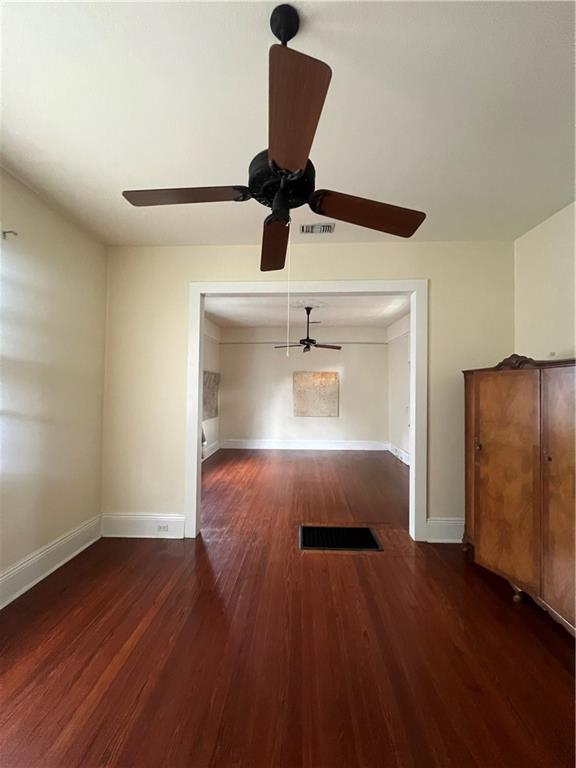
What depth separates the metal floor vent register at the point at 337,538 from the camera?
108 inches

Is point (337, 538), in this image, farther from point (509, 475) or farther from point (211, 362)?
point (211, 362)

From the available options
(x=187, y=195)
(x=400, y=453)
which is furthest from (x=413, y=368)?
(x=400, y=453)

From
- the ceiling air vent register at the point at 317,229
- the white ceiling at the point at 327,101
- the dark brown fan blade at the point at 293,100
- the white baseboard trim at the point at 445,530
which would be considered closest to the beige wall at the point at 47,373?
the white ceiling at the point at 327,101

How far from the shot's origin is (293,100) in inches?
36.1

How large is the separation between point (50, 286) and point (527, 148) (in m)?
3.16

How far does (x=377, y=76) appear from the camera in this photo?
1329 millimetres

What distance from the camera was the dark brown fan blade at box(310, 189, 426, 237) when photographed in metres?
1.35

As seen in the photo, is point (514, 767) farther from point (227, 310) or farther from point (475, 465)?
point (227, 310)

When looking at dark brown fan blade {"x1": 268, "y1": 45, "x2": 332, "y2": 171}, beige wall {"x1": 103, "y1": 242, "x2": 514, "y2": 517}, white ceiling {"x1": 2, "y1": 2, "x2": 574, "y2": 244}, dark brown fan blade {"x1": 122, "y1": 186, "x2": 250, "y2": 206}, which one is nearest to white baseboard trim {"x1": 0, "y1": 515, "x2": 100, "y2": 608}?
beige wall {"x1": 103, "y1": 242, "x2": 514, "y2": 517}

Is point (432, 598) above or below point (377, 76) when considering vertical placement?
below

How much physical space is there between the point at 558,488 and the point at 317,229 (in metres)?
2.41

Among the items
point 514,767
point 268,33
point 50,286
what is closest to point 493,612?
point 514,767

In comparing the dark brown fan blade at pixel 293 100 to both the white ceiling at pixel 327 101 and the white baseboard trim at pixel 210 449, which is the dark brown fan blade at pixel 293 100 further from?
the white baseboard trim at pixel 210 449

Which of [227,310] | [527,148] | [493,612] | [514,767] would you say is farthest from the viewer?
[227,310]
